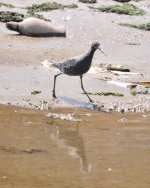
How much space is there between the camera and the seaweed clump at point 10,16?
15.6m

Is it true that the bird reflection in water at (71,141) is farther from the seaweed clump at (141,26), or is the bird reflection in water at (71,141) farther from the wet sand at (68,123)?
the seaweed clump at (141,26)

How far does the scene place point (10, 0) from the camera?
17.7 metres

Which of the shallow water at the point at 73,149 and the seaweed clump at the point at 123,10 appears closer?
the shallow water at the point at 73,149

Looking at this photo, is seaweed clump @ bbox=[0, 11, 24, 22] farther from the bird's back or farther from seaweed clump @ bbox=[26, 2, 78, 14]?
the bird's back

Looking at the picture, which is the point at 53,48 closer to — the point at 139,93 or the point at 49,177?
the point at 139,93

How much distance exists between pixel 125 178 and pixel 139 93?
14.3ft

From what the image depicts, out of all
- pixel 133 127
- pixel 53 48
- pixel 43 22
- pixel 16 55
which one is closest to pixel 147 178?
pixel 133 127

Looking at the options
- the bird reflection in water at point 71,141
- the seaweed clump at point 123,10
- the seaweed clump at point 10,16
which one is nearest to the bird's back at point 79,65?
the bird reflection in water at point 71,141

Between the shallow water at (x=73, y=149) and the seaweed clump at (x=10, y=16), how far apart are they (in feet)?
22.1

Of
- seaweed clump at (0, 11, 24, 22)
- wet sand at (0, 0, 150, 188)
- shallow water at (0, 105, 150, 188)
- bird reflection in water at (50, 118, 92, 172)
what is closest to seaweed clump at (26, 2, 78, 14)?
seaweed clump at (0, 11, 24, 22)

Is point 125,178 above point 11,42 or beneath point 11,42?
above

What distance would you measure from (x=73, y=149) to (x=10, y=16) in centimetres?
907

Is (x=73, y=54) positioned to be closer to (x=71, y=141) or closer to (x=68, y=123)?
(x=68, y=123)

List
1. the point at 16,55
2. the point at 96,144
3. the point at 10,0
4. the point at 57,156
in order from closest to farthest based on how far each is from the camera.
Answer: the point at 57,156
the point at 96,144
the point at 16,55
the point at 10,0
